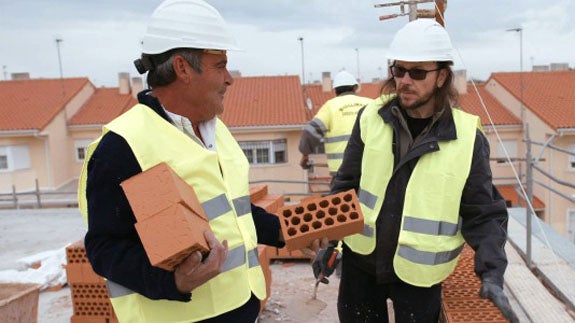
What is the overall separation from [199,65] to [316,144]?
380 centimetres

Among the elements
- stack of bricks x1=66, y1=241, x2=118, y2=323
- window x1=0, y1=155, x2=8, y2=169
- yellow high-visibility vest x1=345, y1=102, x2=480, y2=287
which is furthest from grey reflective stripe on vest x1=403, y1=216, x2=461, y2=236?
window x1=0, y1=155, x2=8, y2=169

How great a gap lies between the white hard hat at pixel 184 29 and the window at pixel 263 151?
674 inches

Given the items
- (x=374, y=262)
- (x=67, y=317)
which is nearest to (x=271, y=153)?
(x=67, y=317)

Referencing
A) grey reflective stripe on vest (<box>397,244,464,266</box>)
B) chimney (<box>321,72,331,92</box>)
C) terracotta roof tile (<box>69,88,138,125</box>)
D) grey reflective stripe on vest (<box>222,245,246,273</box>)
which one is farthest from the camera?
chimney (<box>321,72,331,92</box>)

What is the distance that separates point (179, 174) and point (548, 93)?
75.7 ft

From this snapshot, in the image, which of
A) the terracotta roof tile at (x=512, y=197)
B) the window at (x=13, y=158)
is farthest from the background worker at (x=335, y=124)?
the window at (x=13, y=158)

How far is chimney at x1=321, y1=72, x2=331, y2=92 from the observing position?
77.4 ft

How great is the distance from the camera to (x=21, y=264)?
225 inches

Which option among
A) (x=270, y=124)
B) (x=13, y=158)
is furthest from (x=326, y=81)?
(x=13, y=158)

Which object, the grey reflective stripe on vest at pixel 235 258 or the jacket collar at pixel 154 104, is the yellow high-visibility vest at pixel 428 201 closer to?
the grey reflective stripe on vest at pixel 235 258

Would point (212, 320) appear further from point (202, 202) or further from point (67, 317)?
point (67, 317)

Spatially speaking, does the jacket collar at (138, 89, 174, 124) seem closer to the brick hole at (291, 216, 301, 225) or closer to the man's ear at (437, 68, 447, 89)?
the brick hole at (291, 216, 301, 225)

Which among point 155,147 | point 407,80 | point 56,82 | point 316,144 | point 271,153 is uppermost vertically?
point 56,82

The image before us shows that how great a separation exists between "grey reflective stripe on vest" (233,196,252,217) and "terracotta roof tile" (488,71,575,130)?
756 inches
